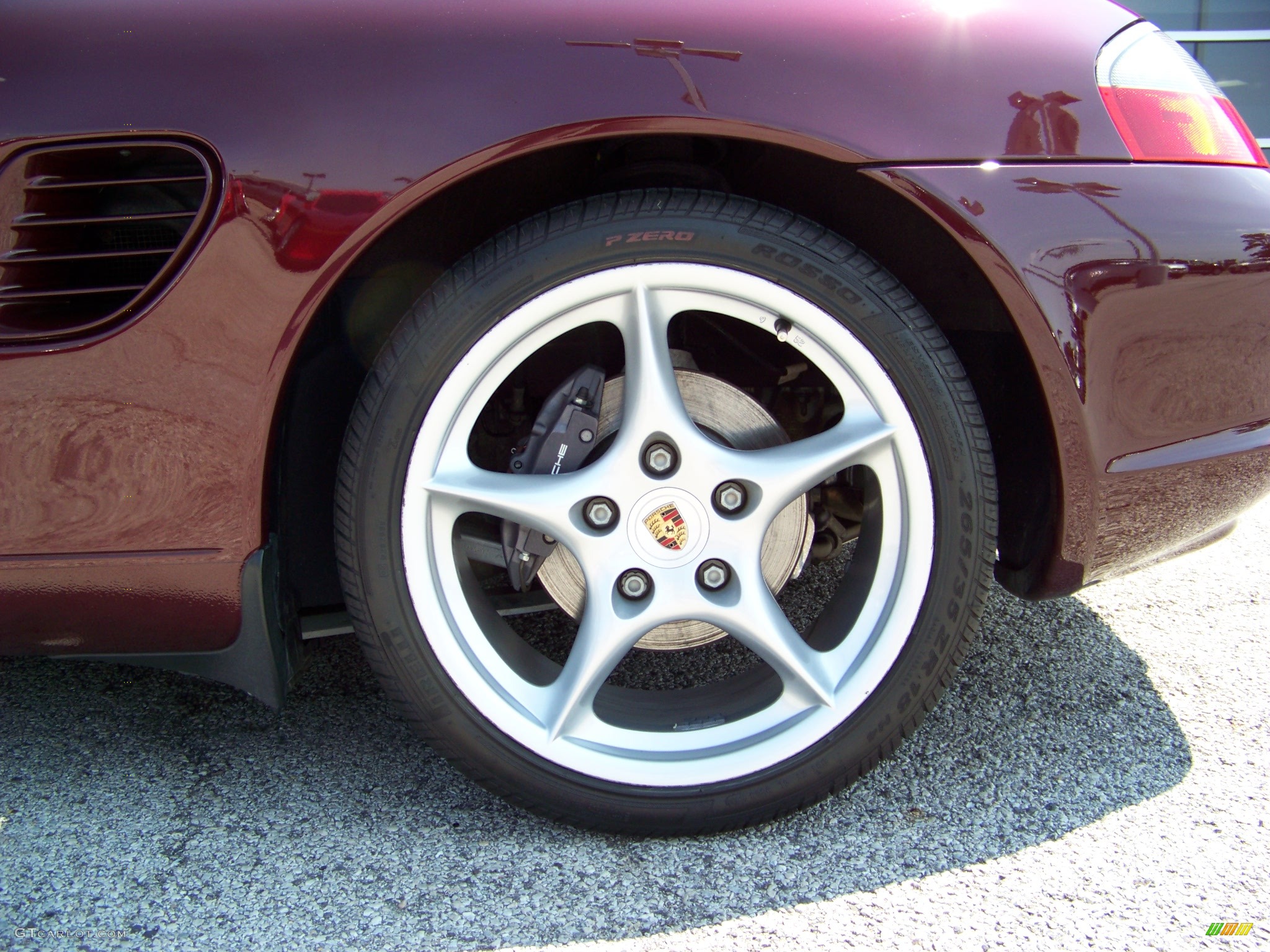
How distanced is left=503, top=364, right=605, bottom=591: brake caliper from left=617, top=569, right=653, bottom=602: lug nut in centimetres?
15

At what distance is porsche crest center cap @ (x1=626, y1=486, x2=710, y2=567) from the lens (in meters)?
1.33

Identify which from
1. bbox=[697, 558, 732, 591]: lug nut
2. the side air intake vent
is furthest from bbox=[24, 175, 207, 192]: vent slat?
bbox=[697, 558, 732, 591]: lug nut

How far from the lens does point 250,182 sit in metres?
1.13

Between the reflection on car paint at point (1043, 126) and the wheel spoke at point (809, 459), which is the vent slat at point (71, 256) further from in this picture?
the reflection on car paint at point (1043, 126)

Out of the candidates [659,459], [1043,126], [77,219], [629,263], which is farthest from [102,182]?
[1043,126]

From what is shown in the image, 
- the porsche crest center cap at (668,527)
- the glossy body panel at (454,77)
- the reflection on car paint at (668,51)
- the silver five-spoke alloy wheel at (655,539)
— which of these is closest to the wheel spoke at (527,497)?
the silver five-spoke alloy wheel at (655,539)

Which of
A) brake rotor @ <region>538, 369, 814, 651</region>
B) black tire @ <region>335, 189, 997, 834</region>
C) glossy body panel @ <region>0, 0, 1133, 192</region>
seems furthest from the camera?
brake rotor @ <region>538, 369, 814, 651</region>

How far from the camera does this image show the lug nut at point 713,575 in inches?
53.3

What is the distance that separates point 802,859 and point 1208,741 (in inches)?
29.7

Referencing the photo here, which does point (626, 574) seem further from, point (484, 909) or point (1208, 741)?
point (1208, 741)

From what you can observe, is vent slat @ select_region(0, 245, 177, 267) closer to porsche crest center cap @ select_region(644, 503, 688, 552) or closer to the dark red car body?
the dark red car body

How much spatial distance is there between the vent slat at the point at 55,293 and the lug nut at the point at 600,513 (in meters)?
0.63

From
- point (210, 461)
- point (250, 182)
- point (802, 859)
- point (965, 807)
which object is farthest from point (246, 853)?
point (965, 807)

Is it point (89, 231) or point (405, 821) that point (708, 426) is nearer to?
point (405, 821)
